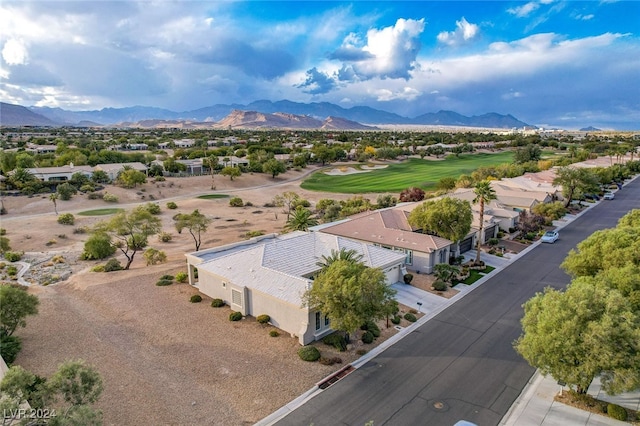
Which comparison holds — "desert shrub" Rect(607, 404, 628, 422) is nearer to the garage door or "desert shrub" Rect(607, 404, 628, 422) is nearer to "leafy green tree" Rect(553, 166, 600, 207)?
the garage door

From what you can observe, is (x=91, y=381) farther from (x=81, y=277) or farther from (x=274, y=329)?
(x=81, y=277)

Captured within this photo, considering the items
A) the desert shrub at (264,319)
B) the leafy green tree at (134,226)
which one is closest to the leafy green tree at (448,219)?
the desert shrub at (264,319)

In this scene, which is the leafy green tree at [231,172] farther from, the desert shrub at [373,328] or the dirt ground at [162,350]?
the desert shrub at [373,328]

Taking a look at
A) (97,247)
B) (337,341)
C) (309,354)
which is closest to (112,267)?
(97,247)

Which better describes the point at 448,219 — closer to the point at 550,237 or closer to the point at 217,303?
the point at 550,237

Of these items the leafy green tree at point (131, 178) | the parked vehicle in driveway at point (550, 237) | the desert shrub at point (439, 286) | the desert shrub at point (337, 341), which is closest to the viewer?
the desert shrub at point (337, 341)

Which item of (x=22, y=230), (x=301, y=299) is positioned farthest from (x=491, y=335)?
(x=22, y=230)
